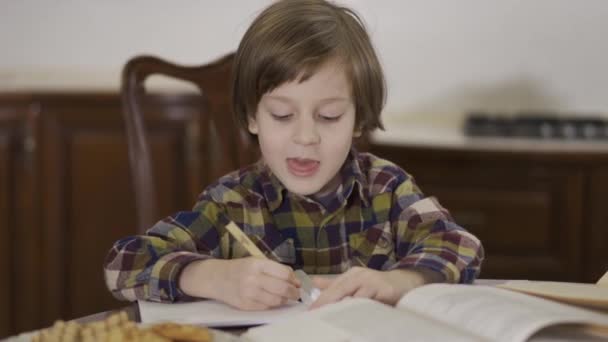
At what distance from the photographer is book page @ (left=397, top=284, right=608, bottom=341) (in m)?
0.75

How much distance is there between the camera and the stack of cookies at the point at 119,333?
0.73 meters

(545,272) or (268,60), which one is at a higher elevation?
(268,60)

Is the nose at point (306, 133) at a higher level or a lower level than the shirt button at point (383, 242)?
higher

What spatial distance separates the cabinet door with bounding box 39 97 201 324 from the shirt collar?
1400 mm

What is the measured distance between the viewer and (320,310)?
0.83 m

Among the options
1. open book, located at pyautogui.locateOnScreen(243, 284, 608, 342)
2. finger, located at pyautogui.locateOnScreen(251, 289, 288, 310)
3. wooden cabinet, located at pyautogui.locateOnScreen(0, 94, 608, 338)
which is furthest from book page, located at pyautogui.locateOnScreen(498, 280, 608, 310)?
wooden cabinet, located at pyautogui.locateOnScreen(0, 94, 608, 338)

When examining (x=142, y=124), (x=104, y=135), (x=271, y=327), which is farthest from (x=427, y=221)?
(x=104, y=135)

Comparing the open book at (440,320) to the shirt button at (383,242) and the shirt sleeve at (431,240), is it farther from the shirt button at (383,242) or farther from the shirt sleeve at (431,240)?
the shirt button at (383,242)

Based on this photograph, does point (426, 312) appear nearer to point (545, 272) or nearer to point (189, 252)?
point (189, 252)

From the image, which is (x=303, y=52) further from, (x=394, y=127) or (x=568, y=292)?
(x=394, y=127)

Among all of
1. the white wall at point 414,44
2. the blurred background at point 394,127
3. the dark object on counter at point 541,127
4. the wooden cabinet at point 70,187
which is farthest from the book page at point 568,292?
the white wall at point 414,44

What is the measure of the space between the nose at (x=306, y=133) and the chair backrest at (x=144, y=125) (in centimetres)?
48

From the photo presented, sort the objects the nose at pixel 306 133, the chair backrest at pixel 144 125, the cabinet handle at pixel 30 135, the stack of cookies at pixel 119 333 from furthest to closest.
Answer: the cabinet handle at pixel 30 135 → the chair backrest at pixel 144 125 → the nose at pixel 306 133 → the stack of cookies at pixel 119 333

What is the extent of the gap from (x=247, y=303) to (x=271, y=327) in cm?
12
